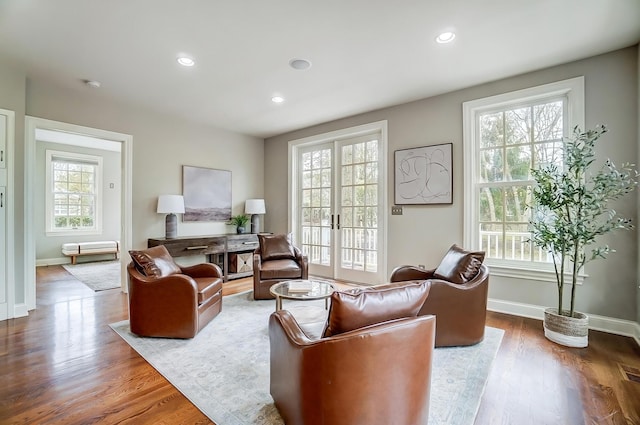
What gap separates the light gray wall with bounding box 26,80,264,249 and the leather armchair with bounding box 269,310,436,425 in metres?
4.07

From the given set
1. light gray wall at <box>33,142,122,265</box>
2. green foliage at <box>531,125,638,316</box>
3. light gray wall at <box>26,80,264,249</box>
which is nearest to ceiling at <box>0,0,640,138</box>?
light gray wall at <box>26,80,264,249</box>

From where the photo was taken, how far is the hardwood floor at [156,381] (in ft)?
5.63

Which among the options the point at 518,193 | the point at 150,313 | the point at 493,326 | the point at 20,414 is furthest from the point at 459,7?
the point at 20,414

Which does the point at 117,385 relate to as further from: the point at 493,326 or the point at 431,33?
the point at 431,33

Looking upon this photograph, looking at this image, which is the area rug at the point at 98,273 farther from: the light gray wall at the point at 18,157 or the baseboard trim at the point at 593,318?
the baseboard trim at the point at 593,318

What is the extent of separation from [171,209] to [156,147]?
3.37 feet

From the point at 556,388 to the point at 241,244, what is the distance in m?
4.43

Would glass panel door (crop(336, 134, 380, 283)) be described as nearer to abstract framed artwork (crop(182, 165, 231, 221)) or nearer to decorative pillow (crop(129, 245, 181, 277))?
abstract framed artwork (crop(182, 165, 231, 221))

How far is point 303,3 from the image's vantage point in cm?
219

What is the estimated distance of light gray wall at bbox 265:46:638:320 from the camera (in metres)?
2.80

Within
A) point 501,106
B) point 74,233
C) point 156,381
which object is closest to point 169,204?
point 156,381

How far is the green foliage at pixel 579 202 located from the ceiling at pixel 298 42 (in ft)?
3.25

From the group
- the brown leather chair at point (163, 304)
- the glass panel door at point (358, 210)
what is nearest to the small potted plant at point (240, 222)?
the glass panel door at point (358, 210)

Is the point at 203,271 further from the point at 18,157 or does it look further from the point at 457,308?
the point at 457,308
